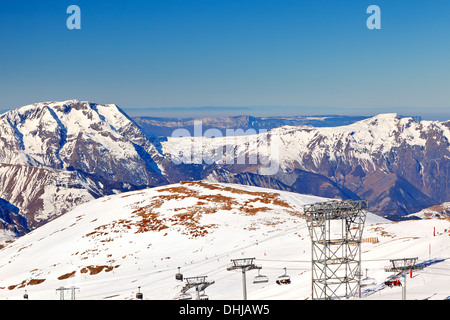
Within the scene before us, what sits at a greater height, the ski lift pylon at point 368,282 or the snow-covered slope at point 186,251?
the ski lift pylon at point 368,282

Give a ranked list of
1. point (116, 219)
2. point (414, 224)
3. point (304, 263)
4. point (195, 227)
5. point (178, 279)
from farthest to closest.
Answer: point (116, 219)
point (195, 227)
point (414, 224)
point (304, 263)
point (178, 279)

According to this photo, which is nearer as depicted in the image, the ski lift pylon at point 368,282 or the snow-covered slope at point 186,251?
the ski lift pylon at point 368,282

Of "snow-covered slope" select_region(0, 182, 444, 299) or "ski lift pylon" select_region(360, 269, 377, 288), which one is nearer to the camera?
"ski lift pylon" select_region(360, 269, 377, 288)

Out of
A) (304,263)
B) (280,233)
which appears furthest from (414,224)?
(304,263)

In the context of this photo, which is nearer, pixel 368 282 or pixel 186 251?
pixel 368 282

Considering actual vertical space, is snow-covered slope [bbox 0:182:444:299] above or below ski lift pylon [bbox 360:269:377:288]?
below

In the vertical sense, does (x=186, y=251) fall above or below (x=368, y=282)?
below

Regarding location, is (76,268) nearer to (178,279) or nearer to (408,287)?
(178,279)
